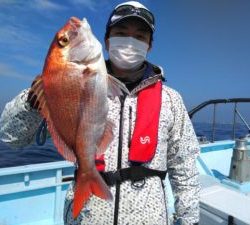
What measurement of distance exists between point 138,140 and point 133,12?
1.00 meters

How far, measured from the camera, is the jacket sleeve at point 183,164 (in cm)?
288

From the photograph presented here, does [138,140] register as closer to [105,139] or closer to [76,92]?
[105,139]

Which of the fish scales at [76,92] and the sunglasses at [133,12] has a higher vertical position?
the sunglasses at [133,12]

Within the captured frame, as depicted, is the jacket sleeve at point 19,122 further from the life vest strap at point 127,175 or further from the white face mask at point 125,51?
the white face mask at point 125,51

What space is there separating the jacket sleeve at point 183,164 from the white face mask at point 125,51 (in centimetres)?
49

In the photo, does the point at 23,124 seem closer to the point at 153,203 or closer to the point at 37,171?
the point at 153,203

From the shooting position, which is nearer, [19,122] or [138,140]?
[19,122]

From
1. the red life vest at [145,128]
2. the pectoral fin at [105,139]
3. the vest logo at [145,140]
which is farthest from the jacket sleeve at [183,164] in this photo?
the pectoral fin at [105,139]

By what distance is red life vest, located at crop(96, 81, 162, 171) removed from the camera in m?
2.57

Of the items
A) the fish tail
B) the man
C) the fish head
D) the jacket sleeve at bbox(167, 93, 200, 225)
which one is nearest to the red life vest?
the man

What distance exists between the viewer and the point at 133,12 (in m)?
2.69

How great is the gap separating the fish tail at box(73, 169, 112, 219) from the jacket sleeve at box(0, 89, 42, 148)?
479 millimetres

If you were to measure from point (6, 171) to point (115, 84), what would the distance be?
3277mm

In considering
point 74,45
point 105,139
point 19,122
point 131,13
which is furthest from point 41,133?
point 131,13
